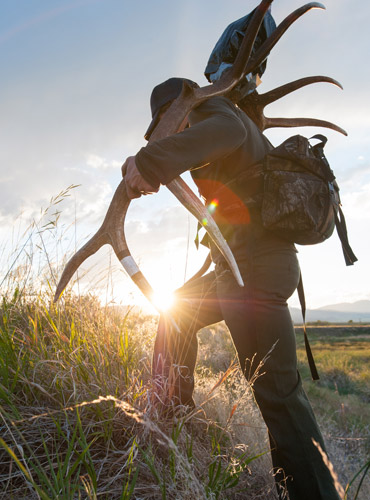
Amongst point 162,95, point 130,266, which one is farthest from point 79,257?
point 162,95

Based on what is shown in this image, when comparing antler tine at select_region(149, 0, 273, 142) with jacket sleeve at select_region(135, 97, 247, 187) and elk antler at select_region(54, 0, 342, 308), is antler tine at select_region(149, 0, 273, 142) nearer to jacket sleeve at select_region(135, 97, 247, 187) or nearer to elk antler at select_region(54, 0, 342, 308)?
elk antler at select_region(54, 0, 342, 308)

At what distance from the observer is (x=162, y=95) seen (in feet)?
7.59

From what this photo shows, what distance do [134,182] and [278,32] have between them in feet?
4.25

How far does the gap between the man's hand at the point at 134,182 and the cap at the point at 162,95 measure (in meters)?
0.68

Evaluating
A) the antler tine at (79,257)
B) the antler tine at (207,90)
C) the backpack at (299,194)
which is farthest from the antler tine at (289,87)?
the antler tine at (79,257)

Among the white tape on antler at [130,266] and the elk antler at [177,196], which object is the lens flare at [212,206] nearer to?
the elk antler at [177,196]

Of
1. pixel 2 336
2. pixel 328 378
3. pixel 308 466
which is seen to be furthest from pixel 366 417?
pixel 2 336

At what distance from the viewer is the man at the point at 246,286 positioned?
1.66 meters

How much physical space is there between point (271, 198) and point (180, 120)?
2.36 ft

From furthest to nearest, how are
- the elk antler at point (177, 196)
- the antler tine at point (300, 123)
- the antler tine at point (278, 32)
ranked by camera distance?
the antler tine at point (300, 123)
the antler tine at point (278, 32)
the elk antler at point (177, 196)

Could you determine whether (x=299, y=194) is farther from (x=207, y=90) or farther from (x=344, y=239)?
(x=207, y=90)

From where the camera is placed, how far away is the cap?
2.27m

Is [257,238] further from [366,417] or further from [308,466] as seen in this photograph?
[366,417]

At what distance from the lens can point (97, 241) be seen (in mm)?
2182
